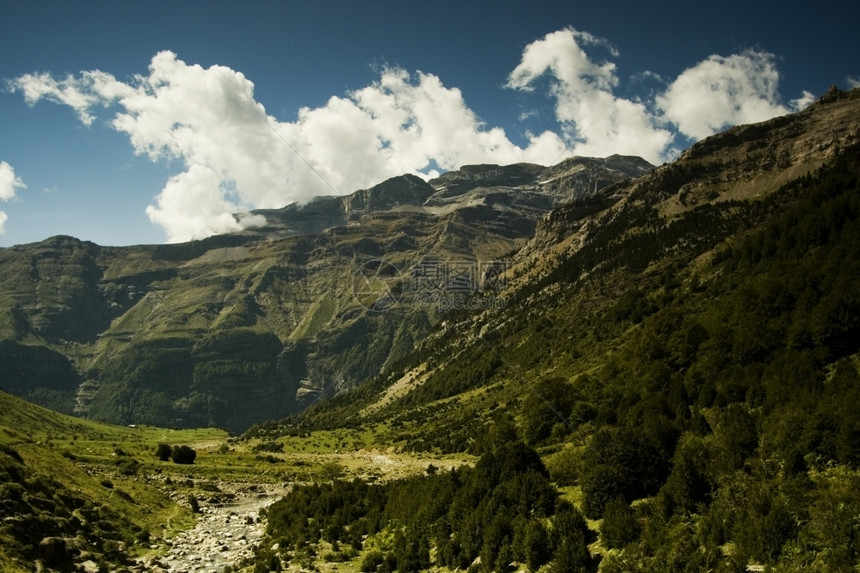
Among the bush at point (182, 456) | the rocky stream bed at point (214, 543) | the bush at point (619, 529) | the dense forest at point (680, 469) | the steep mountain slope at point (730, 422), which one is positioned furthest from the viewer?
the bush at point (182, 456)

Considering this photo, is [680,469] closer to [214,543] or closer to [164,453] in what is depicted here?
[214,543]

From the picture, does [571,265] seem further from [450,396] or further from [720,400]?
[720,400]

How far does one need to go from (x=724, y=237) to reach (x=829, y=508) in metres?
131

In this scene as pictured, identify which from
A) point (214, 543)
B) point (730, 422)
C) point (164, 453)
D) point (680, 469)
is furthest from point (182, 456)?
point (680, 469)

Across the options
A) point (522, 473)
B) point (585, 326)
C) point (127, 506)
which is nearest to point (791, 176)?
point (585, 326)

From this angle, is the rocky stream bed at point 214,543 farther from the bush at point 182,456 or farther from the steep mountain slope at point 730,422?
the bush at point 182,456

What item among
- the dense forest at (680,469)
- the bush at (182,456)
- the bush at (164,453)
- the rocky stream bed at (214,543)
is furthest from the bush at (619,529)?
the bush at (164,453)

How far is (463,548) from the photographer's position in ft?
67.0

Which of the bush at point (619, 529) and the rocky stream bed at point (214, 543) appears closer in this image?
the bush at point (619, 529)

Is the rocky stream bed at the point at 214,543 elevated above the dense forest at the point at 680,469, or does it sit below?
below

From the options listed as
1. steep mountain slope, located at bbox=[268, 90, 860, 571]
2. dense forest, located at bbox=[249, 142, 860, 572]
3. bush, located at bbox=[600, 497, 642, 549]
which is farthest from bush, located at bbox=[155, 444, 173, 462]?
bush, located at bbox=[600, 497, 642, 549]

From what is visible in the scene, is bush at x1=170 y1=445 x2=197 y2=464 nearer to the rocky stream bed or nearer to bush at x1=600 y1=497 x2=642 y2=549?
the rocky stream bed

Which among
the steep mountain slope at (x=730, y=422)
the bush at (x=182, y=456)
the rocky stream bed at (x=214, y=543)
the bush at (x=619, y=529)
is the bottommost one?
the bush at (x=182, y=456)

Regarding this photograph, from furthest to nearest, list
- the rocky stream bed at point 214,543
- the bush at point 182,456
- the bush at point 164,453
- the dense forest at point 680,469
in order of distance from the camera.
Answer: the bush at point 164,453 < the bush at point 182,456 < the rocky stream bed at point 214,543 < the dense forest at point 680,469
